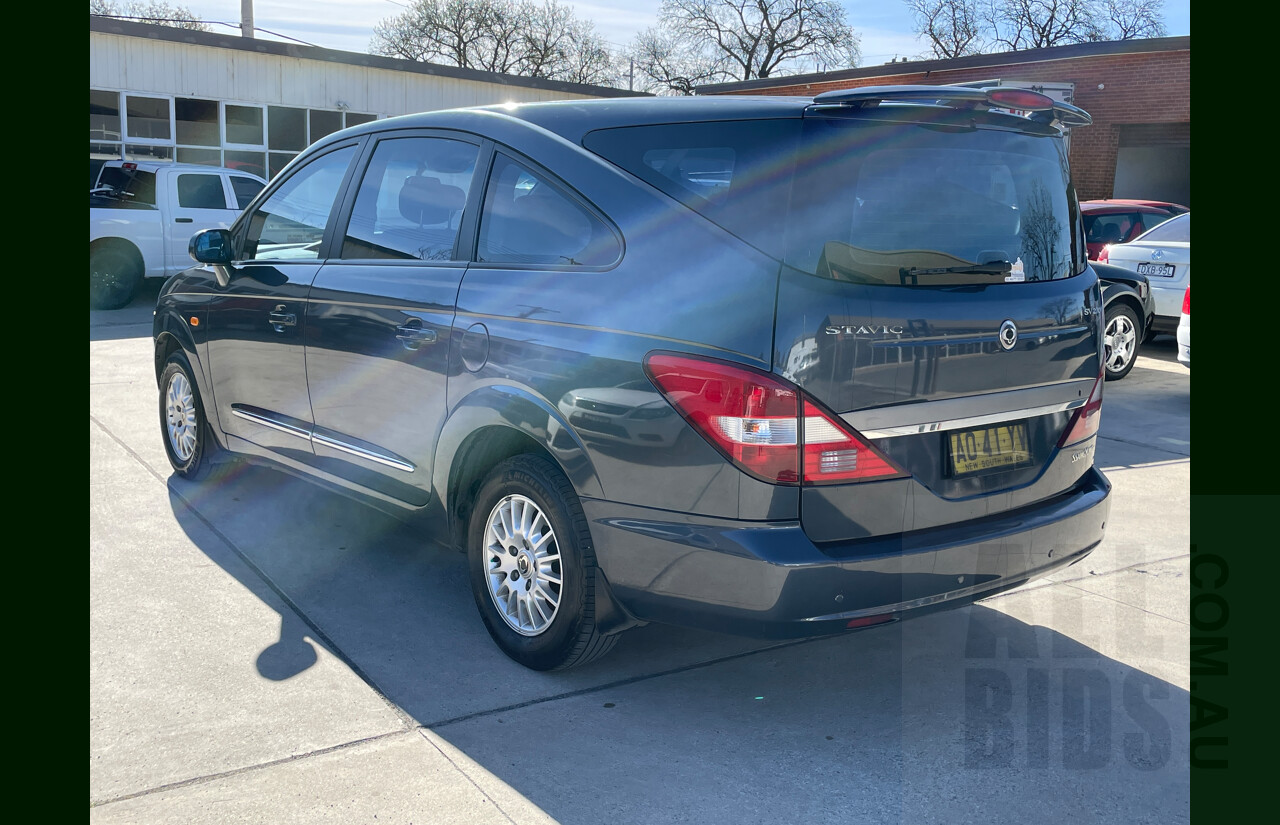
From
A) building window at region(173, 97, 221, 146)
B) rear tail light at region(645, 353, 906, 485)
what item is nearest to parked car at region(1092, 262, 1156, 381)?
rear tail light at region(645, 353, 906, 485)

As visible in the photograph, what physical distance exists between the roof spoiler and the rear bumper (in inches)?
47.9

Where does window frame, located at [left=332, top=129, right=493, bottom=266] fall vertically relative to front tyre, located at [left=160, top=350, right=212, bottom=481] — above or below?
above

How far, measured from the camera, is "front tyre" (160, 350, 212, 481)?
5.55 meters

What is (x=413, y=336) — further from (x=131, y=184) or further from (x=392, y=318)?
(x=131, y=184)

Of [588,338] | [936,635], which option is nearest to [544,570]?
[588,338]

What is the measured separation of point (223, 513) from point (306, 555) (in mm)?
780

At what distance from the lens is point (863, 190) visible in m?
3.06

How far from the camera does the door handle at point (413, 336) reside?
12.5 ft

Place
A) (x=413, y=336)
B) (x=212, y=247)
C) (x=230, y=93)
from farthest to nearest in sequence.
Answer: (x=230, y=93) < (x=212, y=247) < (x=413, y=336)

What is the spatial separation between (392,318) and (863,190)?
1808 mm

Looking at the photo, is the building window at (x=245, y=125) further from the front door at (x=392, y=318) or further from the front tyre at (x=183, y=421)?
the front door at (x=392, y=318)

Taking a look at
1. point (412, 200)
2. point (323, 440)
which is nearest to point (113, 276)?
point (323, 440)

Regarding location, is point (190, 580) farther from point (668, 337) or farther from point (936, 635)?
point (936, 635)

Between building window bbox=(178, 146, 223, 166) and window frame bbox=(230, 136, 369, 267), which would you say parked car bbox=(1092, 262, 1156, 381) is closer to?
window frame bbox=(230, 136, 369, 267)
